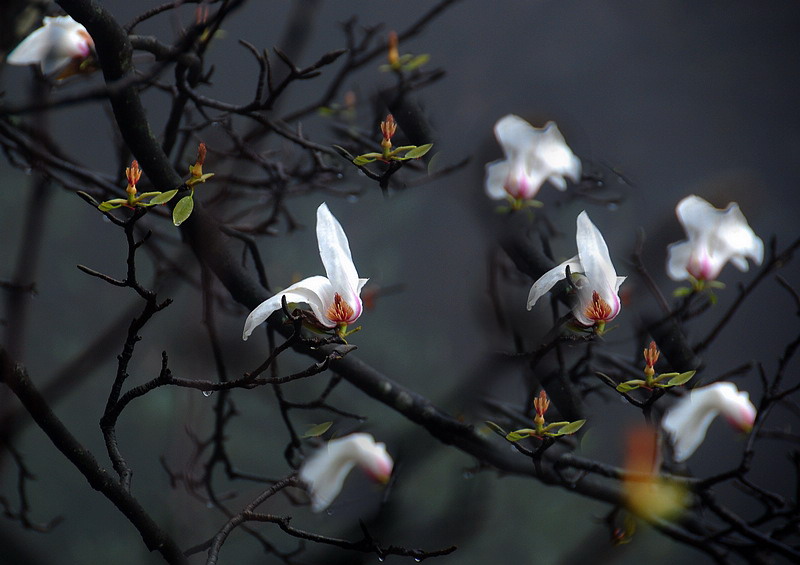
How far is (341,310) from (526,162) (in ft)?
0.97

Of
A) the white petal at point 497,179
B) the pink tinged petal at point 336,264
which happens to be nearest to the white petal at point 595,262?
the pink tinged petal at point 336,264

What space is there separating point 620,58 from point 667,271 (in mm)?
1296

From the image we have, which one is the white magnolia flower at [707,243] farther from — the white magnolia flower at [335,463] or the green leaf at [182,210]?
the green leaf at [182,210]

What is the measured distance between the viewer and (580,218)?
39 cm

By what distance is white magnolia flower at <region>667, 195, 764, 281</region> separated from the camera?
0.59 m

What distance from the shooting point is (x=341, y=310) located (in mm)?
378

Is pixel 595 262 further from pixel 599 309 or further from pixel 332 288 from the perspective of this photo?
pixel 332 288

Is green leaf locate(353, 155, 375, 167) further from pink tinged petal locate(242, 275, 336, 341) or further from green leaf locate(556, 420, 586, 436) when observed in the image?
green leaf locate(556, 420, 586, 436)

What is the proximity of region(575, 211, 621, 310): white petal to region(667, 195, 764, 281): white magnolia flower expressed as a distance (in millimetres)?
230

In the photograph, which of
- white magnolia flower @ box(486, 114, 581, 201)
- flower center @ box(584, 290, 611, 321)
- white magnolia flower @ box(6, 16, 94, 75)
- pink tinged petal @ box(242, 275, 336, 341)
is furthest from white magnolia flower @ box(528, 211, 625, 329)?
white magnolia flower @ box(6, 16, 94, 75)

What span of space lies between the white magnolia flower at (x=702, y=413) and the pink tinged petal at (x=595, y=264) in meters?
0.20

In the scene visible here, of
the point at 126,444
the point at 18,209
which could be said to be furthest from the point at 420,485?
the point at 18,209

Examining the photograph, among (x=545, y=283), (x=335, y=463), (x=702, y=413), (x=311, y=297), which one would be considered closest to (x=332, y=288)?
(x=311, y=297)

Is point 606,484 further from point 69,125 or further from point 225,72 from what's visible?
point 69,125
